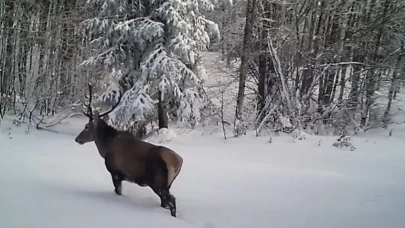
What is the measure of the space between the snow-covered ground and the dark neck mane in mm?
634

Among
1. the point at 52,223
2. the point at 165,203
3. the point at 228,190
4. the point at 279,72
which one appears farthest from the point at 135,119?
the point at 52,223

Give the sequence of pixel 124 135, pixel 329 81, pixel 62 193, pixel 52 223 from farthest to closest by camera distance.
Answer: pixel 329 81 < pixel 124 135 < pixel 62 193 < pixel 52 223

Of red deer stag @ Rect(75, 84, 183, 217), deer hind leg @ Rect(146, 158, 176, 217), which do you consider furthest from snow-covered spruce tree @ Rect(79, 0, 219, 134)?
deer hind leg @ Rect(146, 158, 176, 217)

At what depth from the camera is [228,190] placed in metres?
6.61

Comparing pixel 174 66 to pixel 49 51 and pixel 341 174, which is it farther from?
pixel 49 51

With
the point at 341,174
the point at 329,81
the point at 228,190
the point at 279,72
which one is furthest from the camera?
the point at 329,81

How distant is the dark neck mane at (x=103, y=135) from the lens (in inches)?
223

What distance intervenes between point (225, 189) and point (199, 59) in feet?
24.3

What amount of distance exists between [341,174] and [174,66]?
6242mm

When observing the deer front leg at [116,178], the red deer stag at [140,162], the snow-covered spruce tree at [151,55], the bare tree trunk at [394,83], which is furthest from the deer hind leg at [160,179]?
the bare tree trunk at [394,83]

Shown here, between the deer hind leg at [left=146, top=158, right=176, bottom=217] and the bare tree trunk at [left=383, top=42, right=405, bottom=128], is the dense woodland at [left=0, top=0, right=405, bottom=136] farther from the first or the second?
the deer hind leg at [left=146, top=158, right=176, bottom=217]

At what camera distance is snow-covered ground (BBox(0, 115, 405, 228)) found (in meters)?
4.14

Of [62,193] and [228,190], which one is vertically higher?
[62,193]

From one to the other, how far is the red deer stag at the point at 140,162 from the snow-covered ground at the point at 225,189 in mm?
271
